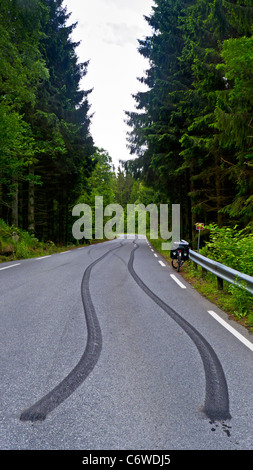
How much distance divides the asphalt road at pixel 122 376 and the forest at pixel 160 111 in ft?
19.8

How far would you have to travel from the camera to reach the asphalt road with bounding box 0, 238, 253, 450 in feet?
6.34

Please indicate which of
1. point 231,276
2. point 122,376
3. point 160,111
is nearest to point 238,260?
point 231,276

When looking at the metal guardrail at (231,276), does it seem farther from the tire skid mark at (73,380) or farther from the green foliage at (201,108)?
the tire skid mark at (73,380)

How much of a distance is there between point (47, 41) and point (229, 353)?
2188 cm

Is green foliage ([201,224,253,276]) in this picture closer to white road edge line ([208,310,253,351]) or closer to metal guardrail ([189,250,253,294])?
metal guardrail ([189,250,253,294])

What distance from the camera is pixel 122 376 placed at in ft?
8.89

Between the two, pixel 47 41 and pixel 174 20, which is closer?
pixel 174 20

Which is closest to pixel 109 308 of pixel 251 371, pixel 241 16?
pixel 251 371

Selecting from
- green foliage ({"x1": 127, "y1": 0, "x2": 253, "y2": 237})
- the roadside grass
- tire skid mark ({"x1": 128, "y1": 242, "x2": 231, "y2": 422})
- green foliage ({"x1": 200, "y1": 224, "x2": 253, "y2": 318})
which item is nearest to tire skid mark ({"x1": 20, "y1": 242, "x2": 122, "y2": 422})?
tire skid mark ({"x1": 128, "y1": 242, "x2": 231, "y2": 422})

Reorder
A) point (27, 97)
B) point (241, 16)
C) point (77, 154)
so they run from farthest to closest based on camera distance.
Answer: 1. point (77, 154)
2. point (27, 97)
3. point (241, 16)

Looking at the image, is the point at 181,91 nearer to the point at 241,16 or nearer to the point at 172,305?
the point at 241,16

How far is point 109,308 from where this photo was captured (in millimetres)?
5031

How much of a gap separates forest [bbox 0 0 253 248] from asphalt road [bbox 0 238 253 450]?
19.8ft

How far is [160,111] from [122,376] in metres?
15.6
